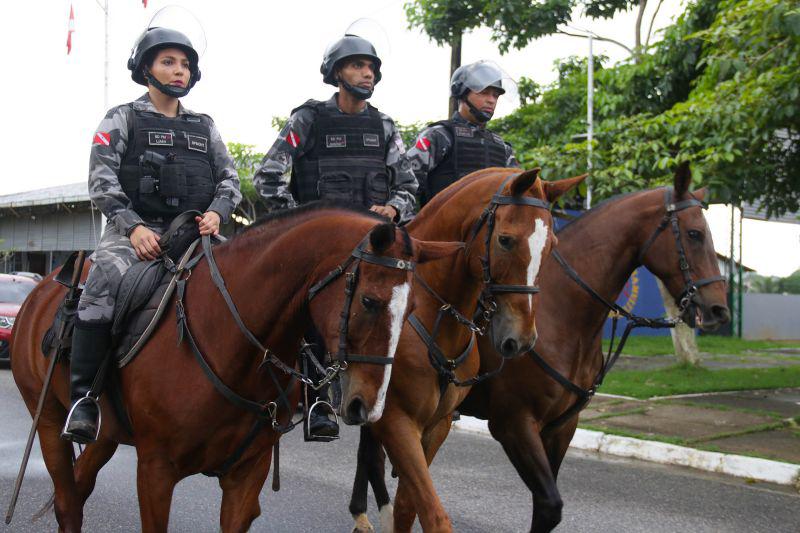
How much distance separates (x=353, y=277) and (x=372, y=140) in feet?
7.33

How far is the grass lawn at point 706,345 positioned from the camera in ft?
57.7

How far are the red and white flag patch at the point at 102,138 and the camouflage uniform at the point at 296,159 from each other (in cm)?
99

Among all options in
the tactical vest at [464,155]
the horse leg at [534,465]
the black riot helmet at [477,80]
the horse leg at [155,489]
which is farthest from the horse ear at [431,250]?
the black riot helmet at [477,80]

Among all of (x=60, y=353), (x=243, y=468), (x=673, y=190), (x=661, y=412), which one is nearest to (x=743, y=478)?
(x=661, y=412)

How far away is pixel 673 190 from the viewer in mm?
4832

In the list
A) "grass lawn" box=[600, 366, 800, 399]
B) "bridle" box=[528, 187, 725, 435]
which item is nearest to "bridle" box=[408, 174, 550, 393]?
"bridle" box=[528, 187, 725, 435]

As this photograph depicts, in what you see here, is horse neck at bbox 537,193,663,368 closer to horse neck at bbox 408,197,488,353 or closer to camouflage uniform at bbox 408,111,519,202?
horse neck at bbox 408,197,488,353

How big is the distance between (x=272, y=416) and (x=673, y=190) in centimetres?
289

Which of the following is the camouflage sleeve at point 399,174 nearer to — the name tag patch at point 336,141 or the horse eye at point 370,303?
the name tag patch at point 336,141

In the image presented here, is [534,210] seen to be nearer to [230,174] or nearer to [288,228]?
[288,228]

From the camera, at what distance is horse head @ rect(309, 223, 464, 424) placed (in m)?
2.83

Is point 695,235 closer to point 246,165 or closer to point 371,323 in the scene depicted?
point 371,323

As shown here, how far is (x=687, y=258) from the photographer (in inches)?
183

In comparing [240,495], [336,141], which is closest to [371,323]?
[240,495]
